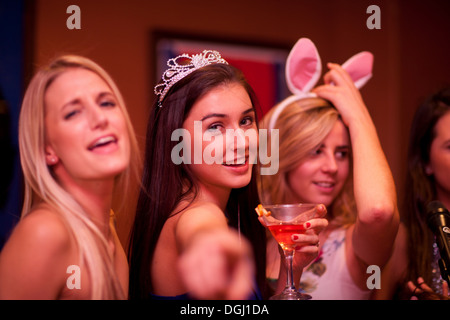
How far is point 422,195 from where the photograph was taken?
86.7 inches

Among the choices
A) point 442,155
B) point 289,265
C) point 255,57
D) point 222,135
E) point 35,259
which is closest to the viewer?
point 35,259

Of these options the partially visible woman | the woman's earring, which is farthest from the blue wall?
the partially visible woman

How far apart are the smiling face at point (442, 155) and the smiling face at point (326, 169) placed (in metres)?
0.36

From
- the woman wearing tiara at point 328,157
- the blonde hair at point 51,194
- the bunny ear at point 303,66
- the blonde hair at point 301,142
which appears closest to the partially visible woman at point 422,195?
the woman wearing tiara at point 328,157

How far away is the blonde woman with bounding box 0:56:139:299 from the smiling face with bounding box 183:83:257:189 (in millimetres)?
245

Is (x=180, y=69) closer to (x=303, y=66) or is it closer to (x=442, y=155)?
(x=303, y=66)

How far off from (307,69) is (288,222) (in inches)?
33.6

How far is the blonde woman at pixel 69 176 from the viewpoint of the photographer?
3.76ft

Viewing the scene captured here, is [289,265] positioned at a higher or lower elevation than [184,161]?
lower

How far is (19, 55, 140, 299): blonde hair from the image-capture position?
1.21 metres

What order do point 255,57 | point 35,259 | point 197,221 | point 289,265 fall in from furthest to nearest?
point 255,57, point 289,265, point 197,221, point 35,259

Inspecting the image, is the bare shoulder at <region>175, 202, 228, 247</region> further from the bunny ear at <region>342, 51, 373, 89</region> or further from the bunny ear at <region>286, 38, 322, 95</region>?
the bunny ear at <region>342, 51, 373, 89</region>

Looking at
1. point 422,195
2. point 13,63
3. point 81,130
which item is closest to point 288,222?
point 81,130

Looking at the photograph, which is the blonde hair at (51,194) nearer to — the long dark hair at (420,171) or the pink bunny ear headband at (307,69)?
the pink bunny ear headband at (307,69)
